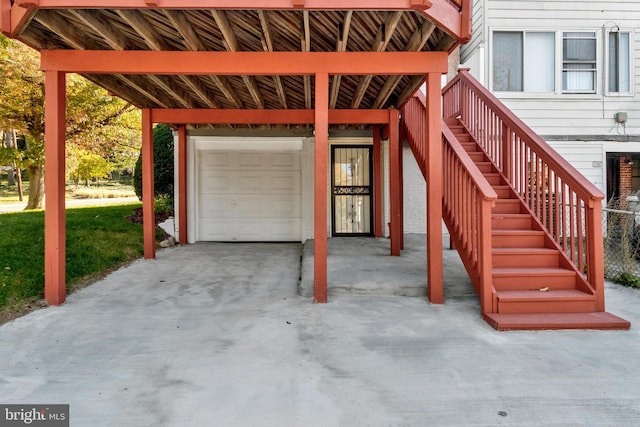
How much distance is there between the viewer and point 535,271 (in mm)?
3732

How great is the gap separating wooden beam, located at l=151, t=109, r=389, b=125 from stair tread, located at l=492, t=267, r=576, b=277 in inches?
133

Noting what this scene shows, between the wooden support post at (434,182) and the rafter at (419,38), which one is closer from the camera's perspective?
the rafter at (419,38)

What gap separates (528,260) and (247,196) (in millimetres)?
5897

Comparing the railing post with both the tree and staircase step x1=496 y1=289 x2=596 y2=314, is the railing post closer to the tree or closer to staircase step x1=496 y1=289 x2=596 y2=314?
staircase step x1=496 y1=289 x2=596 y2=314

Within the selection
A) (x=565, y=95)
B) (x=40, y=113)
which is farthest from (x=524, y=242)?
(x=40, y=113)

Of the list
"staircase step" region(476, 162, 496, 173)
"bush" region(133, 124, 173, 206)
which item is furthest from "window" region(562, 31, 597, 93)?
"bush" region(133, 124, 173, 206)

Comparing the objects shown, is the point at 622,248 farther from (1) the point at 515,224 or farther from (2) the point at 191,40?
(2) the point at 191,40

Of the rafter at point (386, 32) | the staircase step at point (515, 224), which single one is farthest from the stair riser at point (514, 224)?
the rafter at point (386, 32)

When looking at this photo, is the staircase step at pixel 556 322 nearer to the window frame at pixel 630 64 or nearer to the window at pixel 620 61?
the window frame at pixel 630 64

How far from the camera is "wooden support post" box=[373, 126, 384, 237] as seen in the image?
779 cm

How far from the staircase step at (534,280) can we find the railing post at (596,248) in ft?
0.71

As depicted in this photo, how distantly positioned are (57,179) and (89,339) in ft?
5.93

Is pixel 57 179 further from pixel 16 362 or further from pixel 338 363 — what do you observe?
pixel 338 363

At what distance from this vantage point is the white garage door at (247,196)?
8.34 meters
